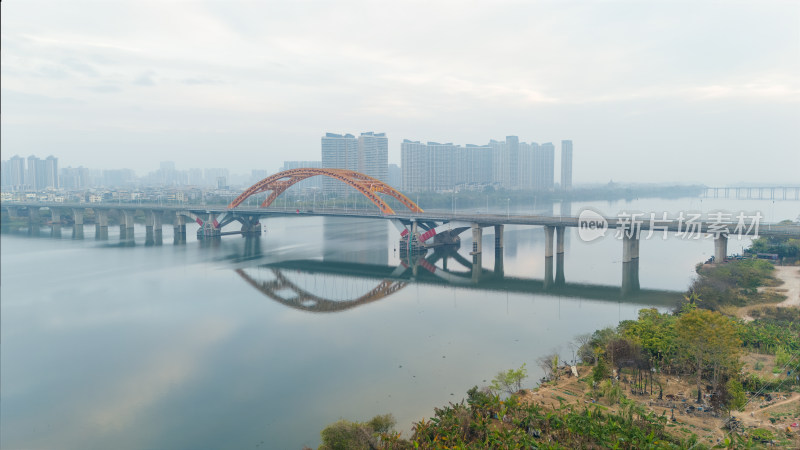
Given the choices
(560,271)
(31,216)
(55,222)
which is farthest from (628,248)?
(55,222)

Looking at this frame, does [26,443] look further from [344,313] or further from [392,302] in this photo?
[392,302]

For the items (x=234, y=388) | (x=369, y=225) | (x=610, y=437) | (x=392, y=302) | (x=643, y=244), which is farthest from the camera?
(x=369, y=225)

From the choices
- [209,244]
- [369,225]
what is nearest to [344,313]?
[209,244]

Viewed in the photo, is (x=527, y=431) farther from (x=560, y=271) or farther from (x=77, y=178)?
(x=77, y=178)

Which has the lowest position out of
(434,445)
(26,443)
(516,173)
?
(26,443)

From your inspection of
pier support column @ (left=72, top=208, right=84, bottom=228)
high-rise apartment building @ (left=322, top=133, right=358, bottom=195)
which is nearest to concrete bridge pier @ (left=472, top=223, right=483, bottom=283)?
pier support column @ (left=72, top=208, right=84, bottom=228)
